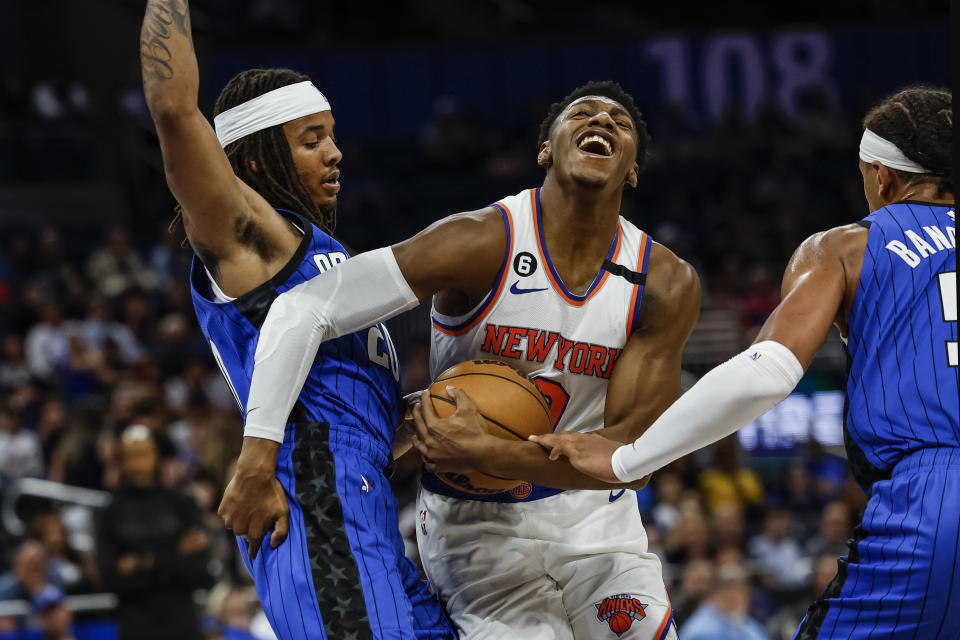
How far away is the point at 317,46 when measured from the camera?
56.2 feet

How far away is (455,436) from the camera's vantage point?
352 centimetres

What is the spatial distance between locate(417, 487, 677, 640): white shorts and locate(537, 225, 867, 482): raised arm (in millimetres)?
559

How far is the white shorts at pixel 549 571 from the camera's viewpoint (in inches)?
151

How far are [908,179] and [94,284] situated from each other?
11.3m

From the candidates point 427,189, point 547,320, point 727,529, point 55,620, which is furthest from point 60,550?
point 427,189

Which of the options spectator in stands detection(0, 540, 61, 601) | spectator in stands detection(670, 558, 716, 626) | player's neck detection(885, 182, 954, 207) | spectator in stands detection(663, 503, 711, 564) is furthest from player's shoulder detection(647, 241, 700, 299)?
spectator in stands detection(0, 540, 61, 601)

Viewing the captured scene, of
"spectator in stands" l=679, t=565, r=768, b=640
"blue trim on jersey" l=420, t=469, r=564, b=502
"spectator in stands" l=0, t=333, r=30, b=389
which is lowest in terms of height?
"spectator in stands" l=679, t=565, r=768, b=640

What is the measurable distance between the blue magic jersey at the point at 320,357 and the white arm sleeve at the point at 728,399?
0.84m

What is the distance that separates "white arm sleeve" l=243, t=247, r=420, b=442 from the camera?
3357mm

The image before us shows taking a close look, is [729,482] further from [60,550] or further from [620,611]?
[620,611]

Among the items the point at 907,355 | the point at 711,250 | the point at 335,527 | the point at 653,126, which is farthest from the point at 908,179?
the point at 653,126

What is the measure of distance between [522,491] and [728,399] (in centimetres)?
101

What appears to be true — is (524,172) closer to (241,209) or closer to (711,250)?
(711,250)

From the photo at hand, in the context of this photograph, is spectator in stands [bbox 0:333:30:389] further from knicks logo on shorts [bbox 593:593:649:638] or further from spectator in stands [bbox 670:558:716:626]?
knicks logo on shorts [bbox 593:593:649:638]
